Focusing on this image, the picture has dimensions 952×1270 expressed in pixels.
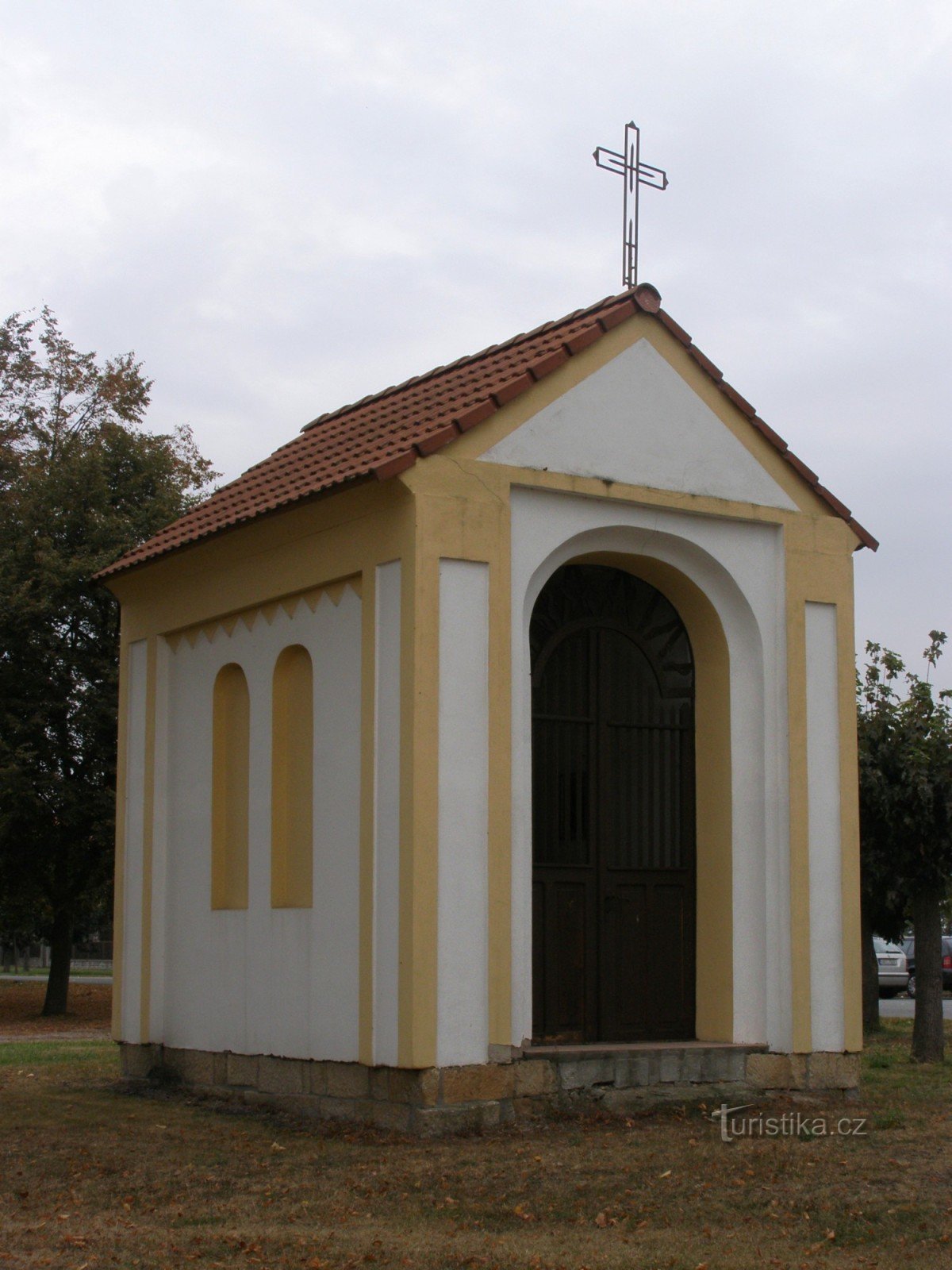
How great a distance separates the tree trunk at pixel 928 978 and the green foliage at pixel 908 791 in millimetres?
182

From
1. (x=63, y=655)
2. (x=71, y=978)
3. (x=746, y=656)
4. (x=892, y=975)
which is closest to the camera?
(x=746, y=656)

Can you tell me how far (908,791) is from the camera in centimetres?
1557

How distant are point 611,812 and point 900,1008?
18.5 m

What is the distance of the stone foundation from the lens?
10.5 meters

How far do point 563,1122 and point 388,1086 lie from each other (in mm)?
1205

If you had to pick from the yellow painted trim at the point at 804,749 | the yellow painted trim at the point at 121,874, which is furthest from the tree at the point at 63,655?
the yellow painted trim at the point at 804,749

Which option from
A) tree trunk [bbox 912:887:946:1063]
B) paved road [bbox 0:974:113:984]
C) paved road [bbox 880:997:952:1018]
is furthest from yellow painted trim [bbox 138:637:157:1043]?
paved road [bbox 0:974:113:984]

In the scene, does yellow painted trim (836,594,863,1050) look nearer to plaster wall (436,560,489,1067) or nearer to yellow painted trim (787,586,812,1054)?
yellow painted trim (787,586,812,1054)

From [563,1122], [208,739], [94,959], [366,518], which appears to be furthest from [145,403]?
[94,959]

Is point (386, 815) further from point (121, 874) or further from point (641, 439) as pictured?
point (121, 874)

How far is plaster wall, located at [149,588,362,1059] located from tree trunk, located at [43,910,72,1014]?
15.5m

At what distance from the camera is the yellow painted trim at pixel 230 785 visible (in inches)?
522

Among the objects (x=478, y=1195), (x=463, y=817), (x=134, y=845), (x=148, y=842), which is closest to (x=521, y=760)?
(x=463, y=817)

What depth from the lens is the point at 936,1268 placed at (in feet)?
23.6
